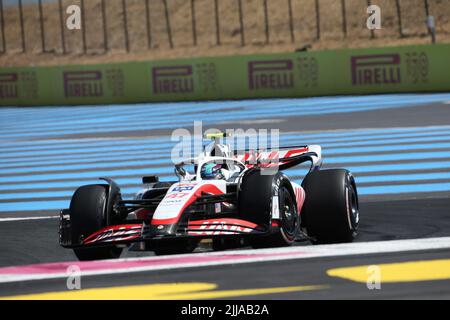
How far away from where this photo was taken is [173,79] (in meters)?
32.7

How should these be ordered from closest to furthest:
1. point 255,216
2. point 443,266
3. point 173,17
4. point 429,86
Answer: point 443,266
point 255,216
point 429,86
point 173,17

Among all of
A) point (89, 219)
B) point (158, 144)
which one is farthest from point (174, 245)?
point (158, 144)

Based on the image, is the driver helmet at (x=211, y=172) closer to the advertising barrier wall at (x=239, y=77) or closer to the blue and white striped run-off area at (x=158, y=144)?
the blue and white striped run-off area at (x=158, y=144)

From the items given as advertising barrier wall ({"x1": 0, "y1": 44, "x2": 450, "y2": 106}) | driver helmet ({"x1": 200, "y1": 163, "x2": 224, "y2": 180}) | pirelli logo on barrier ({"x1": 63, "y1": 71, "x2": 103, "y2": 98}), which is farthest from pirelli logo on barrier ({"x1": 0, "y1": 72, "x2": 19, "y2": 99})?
driver helmet ({"x1": 200, "y1": 163, "x2": 224, "y2": 180})

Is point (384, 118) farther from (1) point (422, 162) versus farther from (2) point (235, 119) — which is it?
(1) point (422, 162)

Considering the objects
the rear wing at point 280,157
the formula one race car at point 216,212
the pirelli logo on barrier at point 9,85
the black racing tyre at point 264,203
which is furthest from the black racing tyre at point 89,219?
the pirelli logo on barrier at point 9,85

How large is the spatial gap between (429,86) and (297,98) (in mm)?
3903

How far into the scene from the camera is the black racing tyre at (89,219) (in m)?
8.65

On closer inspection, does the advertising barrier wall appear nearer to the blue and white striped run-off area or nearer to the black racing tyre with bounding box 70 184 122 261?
the blue and white striped run-off area

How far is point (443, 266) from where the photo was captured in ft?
23.6

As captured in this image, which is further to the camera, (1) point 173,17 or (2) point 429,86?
(1) point 173,17

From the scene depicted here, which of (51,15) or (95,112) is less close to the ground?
(51,15)

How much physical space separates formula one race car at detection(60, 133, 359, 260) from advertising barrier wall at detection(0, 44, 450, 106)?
20735mm
